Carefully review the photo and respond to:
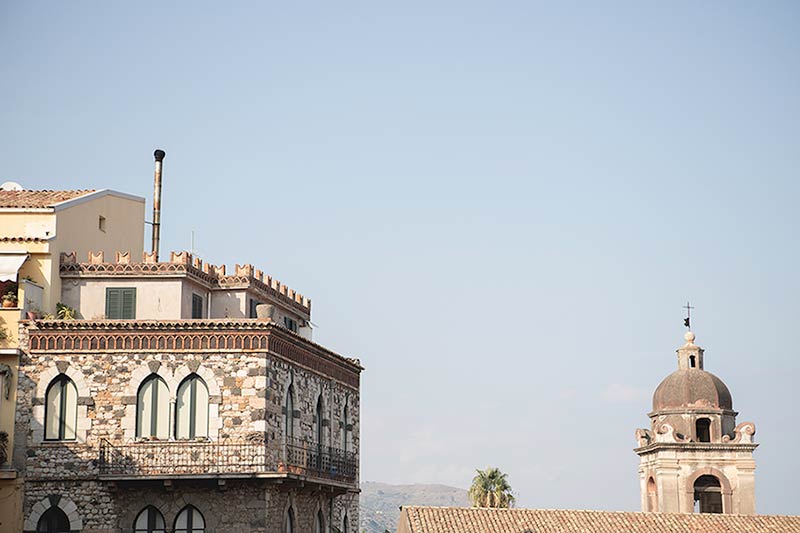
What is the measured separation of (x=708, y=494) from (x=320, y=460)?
18.7 metres

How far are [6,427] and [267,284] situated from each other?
33.6 feet

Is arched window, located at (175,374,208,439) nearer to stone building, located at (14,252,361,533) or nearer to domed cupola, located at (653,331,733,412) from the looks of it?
stone building, located at (14,252,361,533)

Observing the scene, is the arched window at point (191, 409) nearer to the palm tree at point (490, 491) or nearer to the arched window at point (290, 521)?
the arched window at point (290, 521)

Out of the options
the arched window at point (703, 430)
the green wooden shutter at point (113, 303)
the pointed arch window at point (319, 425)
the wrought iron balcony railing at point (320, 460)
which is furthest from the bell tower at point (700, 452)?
the green wooden shutter at point (113, 303)

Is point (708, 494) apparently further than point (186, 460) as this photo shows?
Yes

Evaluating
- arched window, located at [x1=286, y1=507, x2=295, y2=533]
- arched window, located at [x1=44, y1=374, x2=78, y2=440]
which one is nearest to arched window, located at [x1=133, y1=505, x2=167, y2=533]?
arched window, located at [x1=44, y1=374, x2=78, y2=440]

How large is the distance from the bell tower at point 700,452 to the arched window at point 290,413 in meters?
18.4

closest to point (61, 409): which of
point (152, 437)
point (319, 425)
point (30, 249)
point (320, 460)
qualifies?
point (152, 437)

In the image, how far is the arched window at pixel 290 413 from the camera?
40531 millimetres

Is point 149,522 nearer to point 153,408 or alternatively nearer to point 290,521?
point 153,408

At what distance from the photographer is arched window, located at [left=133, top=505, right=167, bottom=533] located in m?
38.1

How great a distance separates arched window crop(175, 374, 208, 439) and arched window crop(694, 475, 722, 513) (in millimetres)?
23589

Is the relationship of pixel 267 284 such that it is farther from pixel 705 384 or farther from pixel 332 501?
pixel 705 384

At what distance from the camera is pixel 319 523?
142 ft
